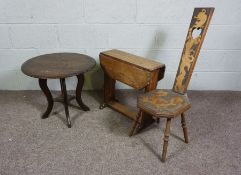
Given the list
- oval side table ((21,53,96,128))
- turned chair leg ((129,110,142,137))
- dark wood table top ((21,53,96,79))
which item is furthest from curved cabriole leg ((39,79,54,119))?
turned chair leg ((129,110,142,137))

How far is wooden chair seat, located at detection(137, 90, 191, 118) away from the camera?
1664 millimetres

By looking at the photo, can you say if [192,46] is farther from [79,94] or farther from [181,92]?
[79,94]

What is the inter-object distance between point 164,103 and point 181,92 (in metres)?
0.23

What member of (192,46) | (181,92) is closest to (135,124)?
(181,92)

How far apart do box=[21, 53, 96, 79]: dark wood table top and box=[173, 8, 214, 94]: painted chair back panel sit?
782mm

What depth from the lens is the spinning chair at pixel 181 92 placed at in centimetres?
170

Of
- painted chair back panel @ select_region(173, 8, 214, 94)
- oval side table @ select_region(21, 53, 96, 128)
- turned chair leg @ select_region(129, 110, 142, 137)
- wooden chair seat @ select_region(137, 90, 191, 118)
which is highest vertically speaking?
painted chair back panel @ select_region(173, 8, 214, 94)

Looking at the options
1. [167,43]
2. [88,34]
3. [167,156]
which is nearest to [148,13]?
[167,43]

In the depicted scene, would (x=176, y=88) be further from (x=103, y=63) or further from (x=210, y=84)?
(x=210, y=84)

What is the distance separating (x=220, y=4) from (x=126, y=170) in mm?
1927

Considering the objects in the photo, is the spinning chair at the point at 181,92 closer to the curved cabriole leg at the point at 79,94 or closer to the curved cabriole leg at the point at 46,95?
the curved cabriole leg at the point at 79,94

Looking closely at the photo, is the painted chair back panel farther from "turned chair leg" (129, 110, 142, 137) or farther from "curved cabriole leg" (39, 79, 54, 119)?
"curved cabriole leg" (39, 79, 54, 119)

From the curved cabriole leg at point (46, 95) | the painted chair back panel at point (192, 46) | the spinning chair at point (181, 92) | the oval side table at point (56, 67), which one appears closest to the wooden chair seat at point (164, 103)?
the spinning chair at point (181, 92)

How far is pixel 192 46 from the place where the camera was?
1822 mm
